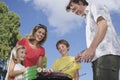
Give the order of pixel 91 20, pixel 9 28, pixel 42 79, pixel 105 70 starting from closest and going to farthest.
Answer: pixel 105 70 → pixel 91 20 → pixel 42 79 → pixel 9 28

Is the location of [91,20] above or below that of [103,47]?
above

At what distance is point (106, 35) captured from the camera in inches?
151

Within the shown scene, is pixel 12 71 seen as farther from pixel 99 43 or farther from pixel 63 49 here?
pixel 99 43

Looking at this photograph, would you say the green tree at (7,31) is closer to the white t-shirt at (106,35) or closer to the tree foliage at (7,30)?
the tree foliage at (7,30)

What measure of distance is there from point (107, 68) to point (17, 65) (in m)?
3.31

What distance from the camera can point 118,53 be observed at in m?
3.82

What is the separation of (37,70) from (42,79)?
337 mm

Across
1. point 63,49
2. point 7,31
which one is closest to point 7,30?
point 7,31

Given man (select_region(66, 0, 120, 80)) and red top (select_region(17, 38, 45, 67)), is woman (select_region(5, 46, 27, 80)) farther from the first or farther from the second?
man (select_region(66, 0, 120, 80))

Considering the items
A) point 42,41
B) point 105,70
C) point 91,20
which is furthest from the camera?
point 42,41

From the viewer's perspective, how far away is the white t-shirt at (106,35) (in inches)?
151

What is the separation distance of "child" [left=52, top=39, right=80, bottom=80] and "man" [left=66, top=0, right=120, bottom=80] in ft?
→ 10.9

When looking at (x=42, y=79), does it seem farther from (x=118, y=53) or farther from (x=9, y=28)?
(x=9, y=28)

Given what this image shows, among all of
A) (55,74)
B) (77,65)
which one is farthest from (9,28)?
(55,74)
